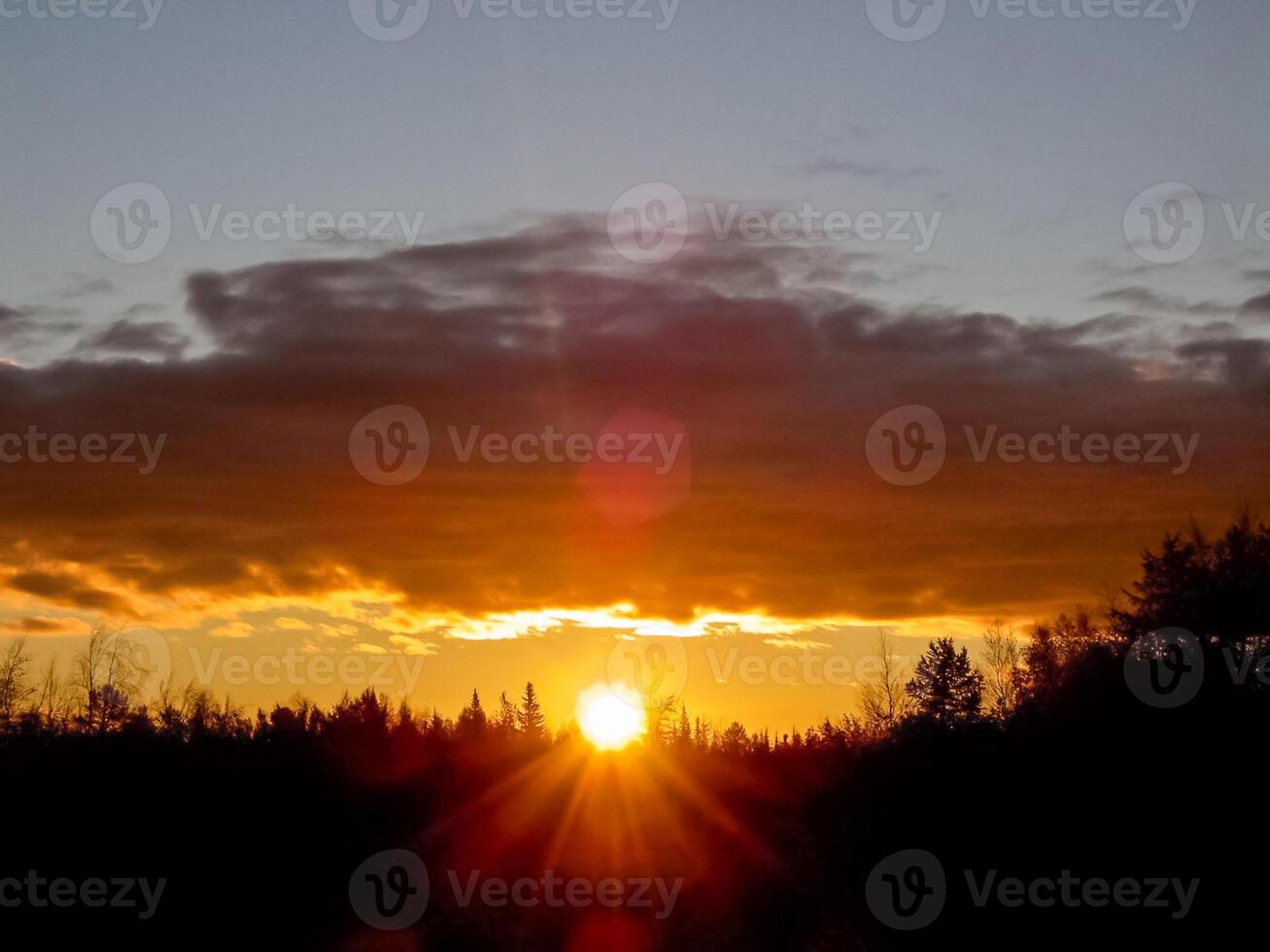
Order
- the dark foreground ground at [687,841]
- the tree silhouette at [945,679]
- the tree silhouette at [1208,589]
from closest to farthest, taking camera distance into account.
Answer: the dark foreground ground at [687,841], the tree silhouette at [1208,589], the tree silhouette at [945,679]

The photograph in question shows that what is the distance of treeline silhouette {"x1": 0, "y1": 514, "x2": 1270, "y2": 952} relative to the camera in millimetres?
19375

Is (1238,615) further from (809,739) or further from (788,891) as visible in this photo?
(788,891)

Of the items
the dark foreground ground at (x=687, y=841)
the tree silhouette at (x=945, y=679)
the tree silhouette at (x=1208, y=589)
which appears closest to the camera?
the dark foreground ground at (x=687, y=841)

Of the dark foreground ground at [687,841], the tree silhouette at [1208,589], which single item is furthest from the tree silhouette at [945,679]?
the dark foreground ground at [687,841]

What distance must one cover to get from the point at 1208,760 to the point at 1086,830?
393 cm

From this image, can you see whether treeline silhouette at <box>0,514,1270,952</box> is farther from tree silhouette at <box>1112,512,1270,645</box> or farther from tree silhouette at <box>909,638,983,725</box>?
tree silhouette at <box>909,638,983,725</box>

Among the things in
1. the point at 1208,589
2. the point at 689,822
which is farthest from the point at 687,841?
the point at 1208,589

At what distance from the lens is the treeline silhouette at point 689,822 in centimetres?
1938

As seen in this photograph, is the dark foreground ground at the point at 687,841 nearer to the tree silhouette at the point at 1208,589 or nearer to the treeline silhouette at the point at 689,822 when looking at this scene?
the treeline silhouette at the point at 689,822

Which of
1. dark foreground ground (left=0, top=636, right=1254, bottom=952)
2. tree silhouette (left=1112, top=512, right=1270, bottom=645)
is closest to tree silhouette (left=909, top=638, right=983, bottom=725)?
tree silhouette (left=1112, top=512, right=1270, bottom=645)

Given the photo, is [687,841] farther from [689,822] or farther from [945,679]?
[945,679]

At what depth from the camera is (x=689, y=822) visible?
95.5ft

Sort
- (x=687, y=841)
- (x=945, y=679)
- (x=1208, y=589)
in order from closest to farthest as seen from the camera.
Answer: (x=687, y=841) → (x=1208, y=589) → (x=945, y=679)

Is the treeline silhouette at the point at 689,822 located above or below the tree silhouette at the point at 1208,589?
below
